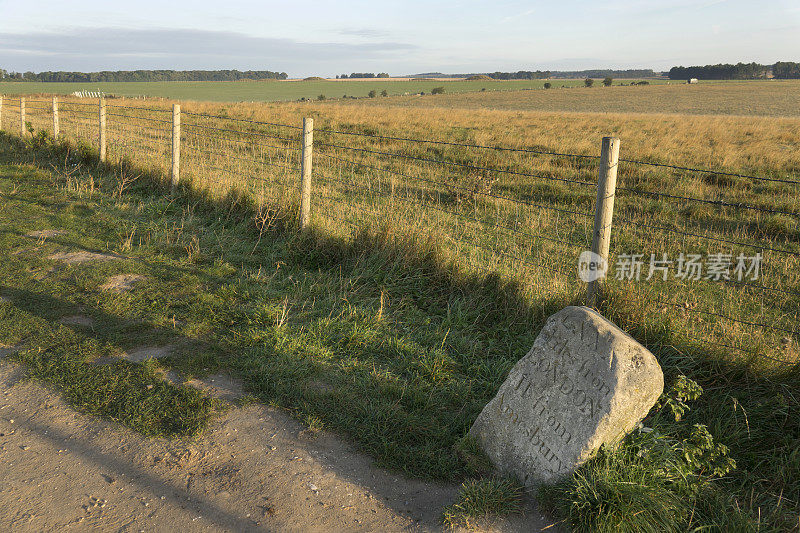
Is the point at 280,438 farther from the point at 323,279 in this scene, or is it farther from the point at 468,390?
the point at 323,279

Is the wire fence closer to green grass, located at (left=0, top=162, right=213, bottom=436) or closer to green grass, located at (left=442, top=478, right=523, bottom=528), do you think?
green grass, located at (left=442, top=478, right=523, bottom=528)

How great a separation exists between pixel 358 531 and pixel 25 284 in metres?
4.95

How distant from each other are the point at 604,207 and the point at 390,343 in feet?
6.95

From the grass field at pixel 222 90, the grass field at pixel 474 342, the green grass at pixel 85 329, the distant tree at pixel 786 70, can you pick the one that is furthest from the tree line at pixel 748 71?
the green grass at pixel 85 329

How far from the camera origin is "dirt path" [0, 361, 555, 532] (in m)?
3.03

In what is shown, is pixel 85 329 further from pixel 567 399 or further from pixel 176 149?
pixel 176 149

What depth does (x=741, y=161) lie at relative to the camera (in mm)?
18609

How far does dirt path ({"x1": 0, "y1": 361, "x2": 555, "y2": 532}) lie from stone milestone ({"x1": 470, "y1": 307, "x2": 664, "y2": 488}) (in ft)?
1.09

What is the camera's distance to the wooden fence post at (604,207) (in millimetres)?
4816

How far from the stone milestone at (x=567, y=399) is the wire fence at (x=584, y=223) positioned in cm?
150

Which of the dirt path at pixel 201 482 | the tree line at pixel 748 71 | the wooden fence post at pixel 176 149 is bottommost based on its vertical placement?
the dirt path at pixel 201 482

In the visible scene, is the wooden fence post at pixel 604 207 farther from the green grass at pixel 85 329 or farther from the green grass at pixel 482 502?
the green grass at pixel 85 329

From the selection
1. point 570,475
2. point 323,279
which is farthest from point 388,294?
point 570,475

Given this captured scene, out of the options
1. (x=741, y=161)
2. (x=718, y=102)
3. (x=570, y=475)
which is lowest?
(x=570, y=475)
